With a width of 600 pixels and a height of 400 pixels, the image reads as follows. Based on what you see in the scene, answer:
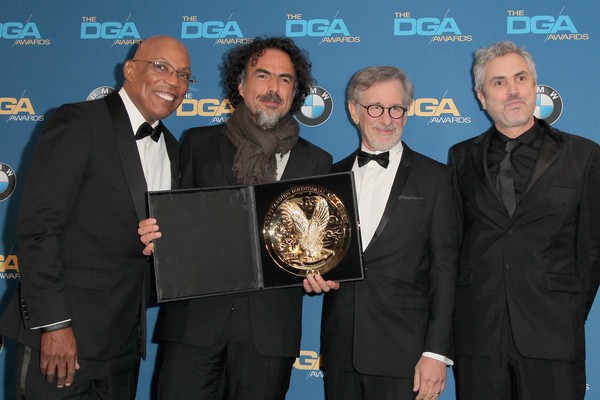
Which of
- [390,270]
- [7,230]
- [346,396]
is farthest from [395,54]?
[7,230]

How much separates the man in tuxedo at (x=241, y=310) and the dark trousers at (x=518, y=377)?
2.91ft

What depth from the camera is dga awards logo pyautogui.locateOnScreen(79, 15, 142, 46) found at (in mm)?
4113

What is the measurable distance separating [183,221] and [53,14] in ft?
8.30

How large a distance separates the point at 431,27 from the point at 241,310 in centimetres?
228

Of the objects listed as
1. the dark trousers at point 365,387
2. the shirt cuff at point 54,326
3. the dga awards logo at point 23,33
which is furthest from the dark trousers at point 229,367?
the dga awards logo at point 23,33

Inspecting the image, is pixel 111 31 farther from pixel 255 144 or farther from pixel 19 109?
pixel 255 144

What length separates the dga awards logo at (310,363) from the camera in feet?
12.8

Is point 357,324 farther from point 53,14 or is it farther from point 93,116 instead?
point 53,14

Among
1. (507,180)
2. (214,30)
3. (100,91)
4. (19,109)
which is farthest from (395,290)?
(19,109)

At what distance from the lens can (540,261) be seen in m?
2.77

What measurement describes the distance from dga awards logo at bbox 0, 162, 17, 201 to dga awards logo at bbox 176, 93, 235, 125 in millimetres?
1318

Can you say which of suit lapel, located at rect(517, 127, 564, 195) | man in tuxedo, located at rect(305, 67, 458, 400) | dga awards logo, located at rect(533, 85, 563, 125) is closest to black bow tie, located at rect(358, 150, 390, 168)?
man in tuxedo, located at rect(305, 67, 458, 400)

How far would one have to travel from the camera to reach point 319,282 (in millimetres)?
2648

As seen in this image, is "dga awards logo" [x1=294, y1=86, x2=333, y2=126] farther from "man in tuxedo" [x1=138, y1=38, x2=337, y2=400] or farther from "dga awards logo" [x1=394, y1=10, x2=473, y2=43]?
"man in tuxedo" [x1=138, y1=38, x2=337, y2=400]
